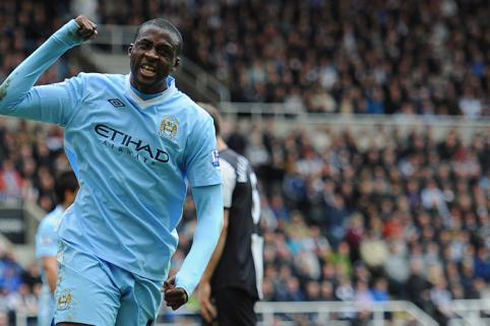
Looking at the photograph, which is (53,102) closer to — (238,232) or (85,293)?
(85,293)

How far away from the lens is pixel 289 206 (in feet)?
75.0

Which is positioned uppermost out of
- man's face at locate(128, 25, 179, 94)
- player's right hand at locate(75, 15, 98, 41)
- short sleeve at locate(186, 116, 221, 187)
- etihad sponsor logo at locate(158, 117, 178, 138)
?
player's right hand at locate(75, 15, 98, 41)

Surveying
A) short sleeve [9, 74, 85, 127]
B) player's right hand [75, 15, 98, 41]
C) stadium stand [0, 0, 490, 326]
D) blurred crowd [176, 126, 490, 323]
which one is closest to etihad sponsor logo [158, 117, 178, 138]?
short sleeve [9, 74, 85, 127]

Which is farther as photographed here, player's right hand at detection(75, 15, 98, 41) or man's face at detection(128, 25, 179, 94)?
man's face at detection(128, 25, 179, 94)

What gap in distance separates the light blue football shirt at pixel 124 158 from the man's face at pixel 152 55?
0.12m

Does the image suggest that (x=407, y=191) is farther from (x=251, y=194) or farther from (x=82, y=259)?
(x=82, y=259)

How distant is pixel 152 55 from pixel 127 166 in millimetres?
569

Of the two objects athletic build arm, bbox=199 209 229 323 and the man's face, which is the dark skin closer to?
the man's face

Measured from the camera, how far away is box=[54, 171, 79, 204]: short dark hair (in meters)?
8.75

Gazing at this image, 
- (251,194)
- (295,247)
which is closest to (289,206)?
(295,247)

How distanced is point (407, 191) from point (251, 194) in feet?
53.0

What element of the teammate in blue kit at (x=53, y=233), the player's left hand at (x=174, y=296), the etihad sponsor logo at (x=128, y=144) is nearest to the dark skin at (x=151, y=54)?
the etihad sponsor logo at (x=128, y=144)

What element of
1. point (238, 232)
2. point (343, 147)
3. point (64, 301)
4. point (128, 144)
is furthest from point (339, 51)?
point (64, 301)

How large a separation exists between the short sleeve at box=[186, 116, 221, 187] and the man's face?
34 cm
